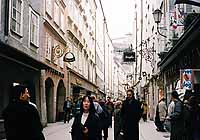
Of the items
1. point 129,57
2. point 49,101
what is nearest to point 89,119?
point 49,101

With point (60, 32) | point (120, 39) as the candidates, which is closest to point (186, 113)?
point (60, 32)

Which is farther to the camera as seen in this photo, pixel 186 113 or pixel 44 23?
pixel 44 23

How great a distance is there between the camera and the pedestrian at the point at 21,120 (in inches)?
262

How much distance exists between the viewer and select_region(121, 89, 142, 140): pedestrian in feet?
39.5

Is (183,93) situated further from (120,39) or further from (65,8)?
(120,39)

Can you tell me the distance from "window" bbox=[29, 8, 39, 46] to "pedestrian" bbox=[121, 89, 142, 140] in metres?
12.5

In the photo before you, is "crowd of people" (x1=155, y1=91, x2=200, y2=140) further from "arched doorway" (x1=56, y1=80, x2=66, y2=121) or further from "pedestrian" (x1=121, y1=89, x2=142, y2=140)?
"arched doorway" (x1=56, y1=80, x2=66, y2=121)

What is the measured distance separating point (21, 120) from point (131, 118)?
5.84 m

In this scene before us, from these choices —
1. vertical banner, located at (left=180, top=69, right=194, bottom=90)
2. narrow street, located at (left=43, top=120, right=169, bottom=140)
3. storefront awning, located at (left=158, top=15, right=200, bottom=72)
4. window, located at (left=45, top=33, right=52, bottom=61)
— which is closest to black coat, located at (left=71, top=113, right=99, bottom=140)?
vertical banner, located at (left=180, top=69, right=194, bottom=90)

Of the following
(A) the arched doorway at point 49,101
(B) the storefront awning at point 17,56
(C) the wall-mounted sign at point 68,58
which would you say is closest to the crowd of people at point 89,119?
(B) the storefront awning at point 17,56

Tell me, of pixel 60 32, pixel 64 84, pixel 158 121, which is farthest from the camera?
pixel 64 84

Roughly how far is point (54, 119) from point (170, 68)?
8.52m

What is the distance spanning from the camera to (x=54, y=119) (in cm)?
3062

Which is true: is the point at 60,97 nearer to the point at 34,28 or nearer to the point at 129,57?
the point at 34,28
